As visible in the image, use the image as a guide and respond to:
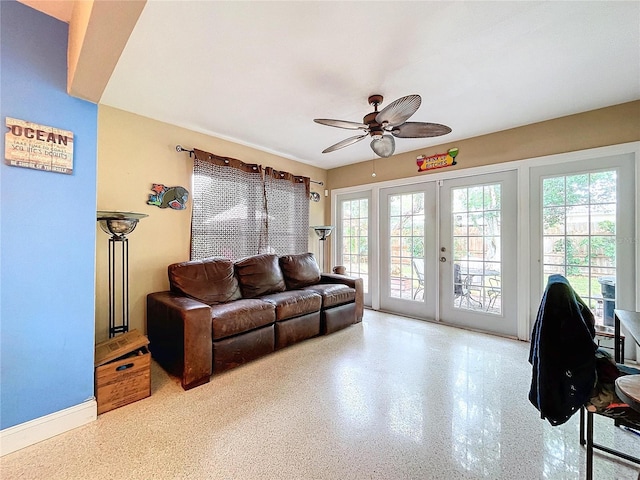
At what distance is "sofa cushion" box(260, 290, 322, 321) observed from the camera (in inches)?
109

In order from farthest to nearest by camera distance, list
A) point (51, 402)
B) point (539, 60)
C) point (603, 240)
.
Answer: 1. point (603, 240)
2. point (539, 60)
3. point (51, 402)

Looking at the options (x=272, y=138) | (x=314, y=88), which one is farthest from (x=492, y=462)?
(x=272, y=138)

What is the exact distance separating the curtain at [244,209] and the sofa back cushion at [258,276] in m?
0.37

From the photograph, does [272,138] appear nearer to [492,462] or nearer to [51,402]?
[51,402]

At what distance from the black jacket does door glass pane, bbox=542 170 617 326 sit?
2.16 m

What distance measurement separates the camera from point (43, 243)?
1.56m

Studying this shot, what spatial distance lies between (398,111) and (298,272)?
7.76 ft

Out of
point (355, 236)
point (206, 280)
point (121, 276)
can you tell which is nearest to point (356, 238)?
point (355, 236)

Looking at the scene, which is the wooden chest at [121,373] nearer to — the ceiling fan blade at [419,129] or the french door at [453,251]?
the ceiling fan blade at [419,129]

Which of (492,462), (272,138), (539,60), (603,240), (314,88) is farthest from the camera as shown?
(272,138)

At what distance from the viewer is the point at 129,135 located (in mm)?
2736

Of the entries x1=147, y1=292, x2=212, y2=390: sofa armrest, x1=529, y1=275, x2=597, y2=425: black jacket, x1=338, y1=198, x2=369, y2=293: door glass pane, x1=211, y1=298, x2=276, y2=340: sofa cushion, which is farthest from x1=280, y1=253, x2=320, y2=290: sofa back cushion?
x1=529, y1=275, x2=597, y2=425: black jacket

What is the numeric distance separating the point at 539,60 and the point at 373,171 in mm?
2587

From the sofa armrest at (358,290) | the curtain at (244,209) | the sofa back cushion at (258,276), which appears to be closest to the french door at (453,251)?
the sofa armrest at (358,290)
